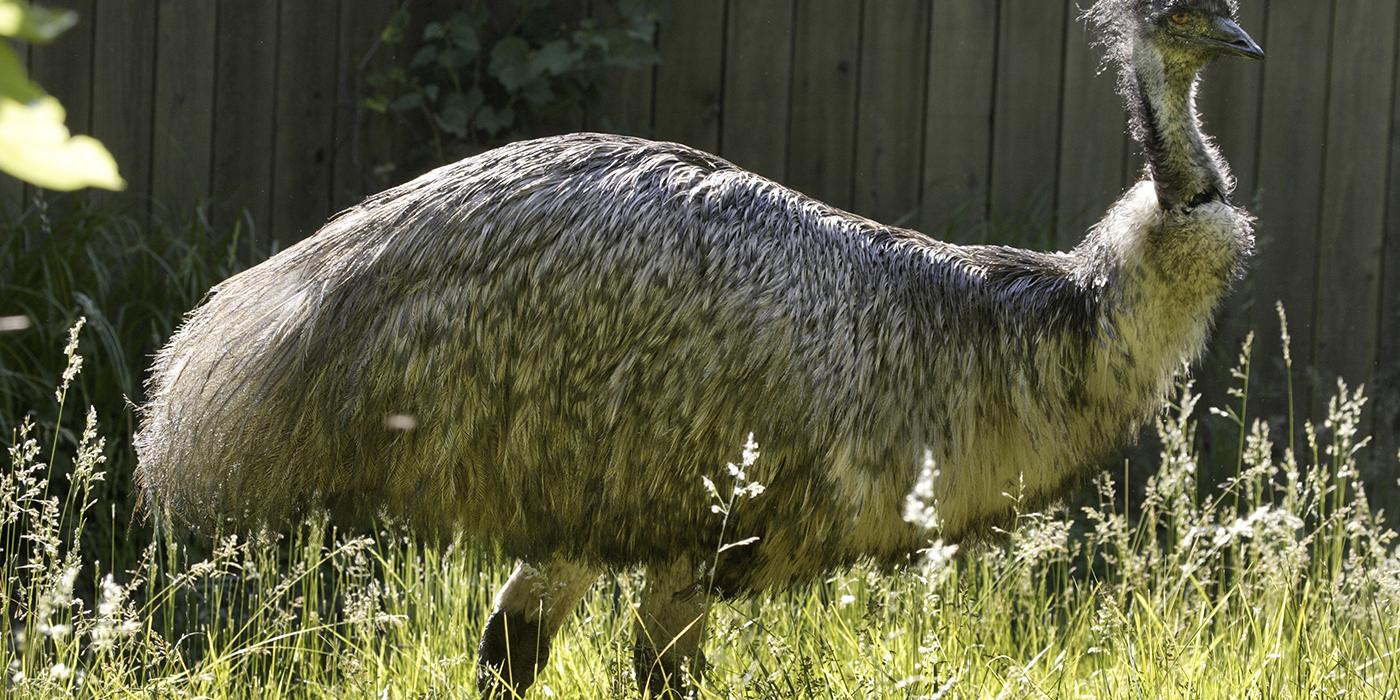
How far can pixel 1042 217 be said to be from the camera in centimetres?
493

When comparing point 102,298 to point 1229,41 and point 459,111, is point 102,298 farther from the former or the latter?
point 1229,41

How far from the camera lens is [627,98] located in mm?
5031

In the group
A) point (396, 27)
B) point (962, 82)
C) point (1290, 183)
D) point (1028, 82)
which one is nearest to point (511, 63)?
point (396, 27)

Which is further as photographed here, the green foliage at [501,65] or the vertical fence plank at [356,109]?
the vertical fence plank at [356,109]

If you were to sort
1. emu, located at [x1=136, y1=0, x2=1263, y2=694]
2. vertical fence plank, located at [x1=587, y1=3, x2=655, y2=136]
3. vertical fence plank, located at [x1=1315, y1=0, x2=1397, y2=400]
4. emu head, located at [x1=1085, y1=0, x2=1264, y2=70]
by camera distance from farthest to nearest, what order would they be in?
vertical fence plank, located at [x1=587, y1=3, x2=655, y2=136]
vertical fence plank, located at [x1=1315, y1=0, x2=1397, y2=400]
emu head, located at [x1=1085, y1=0, x2=1264, y2=70]
emu, located at [x1=136, y1=0, x2=1263, y2=694]

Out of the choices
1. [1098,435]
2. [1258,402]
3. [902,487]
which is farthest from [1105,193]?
[902,487]

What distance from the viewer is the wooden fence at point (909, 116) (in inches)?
194

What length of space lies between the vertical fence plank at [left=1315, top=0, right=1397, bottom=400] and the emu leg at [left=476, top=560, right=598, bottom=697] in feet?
9.74

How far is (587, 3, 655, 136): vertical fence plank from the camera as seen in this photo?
5.01 m

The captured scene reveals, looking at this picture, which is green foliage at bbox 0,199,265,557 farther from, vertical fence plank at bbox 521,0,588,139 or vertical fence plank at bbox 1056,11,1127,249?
vertical fence plank at bbox 1056,11,1127,249

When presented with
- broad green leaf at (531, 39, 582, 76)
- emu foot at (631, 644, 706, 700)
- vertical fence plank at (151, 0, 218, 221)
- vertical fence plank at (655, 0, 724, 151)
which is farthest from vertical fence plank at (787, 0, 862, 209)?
emu foot at (631, 644, 706, 700)

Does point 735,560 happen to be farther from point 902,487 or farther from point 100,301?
point 100,301

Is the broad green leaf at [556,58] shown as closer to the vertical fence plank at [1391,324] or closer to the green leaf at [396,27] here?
the green leaf at [396,27]

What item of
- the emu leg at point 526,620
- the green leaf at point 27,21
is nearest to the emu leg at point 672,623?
the emu leg at point 526,620
